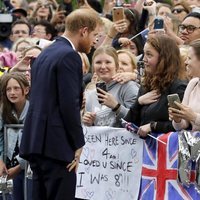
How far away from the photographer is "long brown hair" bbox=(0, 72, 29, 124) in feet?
33.1

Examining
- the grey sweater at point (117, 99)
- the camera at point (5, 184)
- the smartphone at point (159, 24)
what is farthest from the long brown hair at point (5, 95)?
the smartphone at point (159, 24)

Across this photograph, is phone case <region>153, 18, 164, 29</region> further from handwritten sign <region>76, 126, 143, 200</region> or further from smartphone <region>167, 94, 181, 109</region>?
smartphone <region>167, 94, 181, 109</region>

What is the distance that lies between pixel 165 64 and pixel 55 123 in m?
1.44

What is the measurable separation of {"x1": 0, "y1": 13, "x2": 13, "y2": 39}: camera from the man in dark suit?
25.1ft

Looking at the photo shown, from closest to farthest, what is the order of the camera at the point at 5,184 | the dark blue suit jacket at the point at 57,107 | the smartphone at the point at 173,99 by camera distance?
the dark blue suit jacket at the point at 57,107 < the smartphone at the point at 173,99 < the camera at the point at 5,184

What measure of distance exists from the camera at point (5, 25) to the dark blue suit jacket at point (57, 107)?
7.82 meters

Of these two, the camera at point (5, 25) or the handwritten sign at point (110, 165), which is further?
the camera at point (5, 25)

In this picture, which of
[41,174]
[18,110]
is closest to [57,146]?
[41,174]

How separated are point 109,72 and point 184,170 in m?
2.01

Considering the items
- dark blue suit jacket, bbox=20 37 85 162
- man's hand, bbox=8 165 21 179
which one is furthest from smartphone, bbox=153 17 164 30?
dark blue suit jacket, bbox=20 37 85 162

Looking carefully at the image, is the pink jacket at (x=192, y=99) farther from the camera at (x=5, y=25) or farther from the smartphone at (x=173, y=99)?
the camera at (x=5, y=25)

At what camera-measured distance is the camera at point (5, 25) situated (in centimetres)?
1568

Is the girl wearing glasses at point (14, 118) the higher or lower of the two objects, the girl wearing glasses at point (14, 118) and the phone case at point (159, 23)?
the lower

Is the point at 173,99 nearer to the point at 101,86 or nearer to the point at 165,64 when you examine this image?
the point at 165,64
